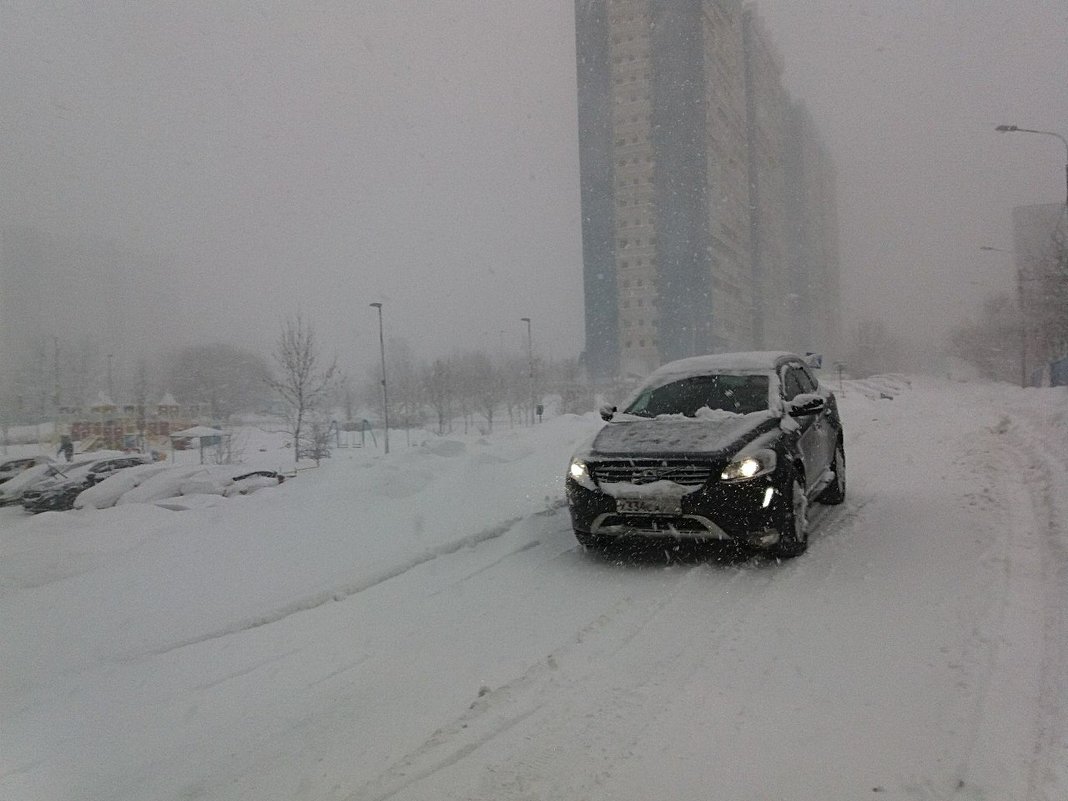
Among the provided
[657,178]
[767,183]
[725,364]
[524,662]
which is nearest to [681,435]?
[725,364]

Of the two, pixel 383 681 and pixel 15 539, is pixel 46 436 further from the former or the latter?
pixel 383 681

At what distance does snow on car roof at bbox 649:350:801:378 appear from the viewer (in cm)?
675

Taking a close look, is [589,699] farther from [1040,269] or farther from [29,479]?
[1040,269]

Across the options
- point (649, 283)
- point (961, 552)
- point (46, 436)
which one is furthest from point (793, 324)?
point (961, 552)

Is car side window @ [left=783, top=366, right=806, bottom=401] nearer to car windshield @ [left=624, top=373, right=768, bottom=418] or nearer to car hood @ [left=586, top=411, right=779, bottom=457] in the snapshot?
car windshield @ [left=624, top=373, right=768, bottom=418]

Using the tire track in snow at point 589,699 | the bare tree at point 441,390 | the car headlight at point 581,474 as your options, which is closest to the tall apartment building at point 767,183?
the bare tree at point 441,390

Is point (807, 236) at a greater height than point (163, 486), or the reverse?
point (807, 236)

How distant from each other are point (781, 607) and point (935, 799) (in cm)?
199

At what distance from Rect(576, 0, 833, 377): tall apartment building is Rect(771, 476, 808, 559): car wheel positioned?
290ft

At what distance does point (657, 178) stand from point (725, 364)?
98175mm

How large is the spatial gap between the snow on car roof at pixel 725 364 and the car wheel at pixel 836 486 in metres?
1.25

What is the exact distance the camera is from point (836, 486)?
294 inches

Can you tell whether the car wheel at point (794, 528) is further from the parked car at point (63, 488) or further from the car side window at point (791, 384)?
the parked car at point (63, 488)

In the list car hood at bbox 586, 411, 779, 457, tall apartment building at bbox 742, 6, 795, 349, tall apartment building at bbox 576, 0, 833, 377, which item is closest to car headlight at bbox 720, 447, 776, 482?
car hood at bbox 586, 411, 779, 457
